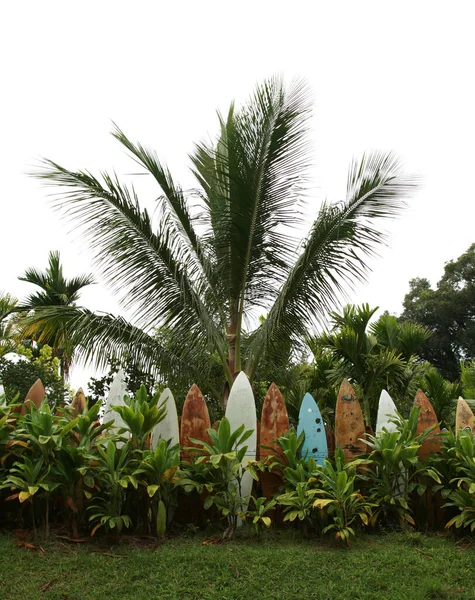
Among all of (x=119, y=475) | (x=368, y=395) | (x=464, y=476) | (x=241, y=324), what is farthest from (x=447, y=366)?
(x=119, y=475)

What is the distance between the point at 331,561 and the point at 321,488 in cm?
65

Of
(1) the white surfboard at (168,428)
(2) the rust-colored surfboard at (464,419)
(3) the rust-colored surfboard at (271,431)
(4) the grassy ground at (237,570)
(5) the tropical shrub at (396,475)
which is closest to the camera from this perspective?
(4) the grassy ground at (237,570)

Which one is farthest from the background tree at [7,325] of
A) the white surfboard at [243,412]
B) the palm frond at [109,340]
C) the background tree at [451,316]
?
the background tree at [451,316]

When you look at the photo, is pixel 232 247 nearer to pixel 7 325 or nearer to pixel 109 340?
pixel 109 340

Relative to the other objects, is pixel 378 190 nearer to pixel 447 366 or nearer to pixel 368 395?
pixel 368 395

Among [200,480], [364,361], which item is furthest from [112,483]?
[364,361]

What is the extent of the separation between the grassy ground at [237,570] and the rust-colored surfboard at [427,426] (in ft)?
2.76

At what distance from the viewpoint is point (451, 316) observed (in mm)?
23906

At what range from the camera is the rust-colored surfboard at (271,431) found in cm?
472

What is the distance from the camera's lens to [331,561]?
12.8 feet

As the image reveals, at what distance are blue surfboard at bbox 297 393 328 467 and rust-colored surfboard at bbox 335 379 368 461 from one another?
0.14 m

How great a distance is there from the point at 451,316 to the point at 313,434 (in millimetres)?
20811

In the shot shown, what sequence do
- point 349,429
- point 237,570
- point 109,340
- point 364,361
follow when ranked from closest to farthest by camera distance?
point 237,570
point 349,429
point 109,340
point 364,361

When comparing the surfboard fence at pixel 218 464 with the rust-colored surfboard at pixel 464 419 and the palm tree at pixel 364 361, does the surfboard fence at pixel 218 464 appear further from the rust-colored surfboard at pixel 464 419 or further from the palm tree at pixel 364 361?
the palm tree at pixel 364 361
